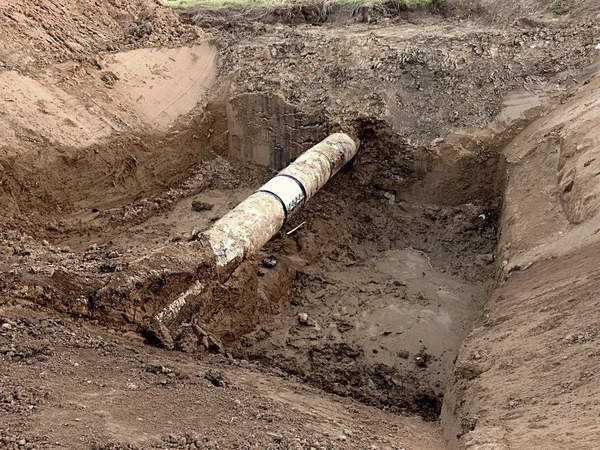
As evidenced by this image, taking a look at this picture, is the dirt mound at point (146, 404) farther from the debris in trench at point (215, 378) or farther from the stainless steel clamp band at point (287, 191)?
the stainless steel clamp band at point (287, 191)

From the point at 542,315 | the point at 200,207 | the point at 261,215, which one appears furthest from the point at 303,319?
the point at 542,315

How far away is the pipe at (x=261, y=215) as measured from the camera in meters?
6.99

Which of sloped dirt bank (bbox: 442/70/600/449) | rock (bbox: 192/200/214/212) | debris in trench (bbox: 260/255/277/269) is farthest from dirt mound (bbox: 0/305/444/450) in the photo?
rock (bbox: 192/200/214/212)

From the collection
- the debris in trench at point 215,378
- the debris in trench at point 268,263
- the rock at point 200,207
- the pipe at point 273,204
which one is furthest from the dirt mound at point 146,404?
the rock at point 200,207

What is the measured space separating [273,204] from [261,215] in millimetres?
396

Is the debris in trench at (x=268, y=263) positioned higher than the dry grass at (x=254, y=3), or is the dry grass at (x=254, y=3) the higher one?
the dry grass at (x=254, y=3)

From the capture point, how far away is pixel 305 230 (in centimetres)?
989

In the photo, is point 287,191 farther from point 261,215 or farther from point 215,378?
point 215,378

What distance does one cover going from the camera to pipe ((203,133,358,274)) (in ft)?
24.4

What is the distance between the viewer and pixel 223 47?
1191 cm

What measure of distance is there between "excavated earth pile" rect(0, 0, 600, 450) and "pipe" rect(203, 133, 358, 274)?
1.10ft

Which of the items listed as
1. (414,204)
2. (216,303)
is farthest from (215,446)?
(414,204)

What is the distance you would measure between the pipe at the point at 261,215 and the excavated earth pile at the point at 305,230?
0.15 meters

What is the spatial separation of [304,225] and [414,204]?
205 centimetres
